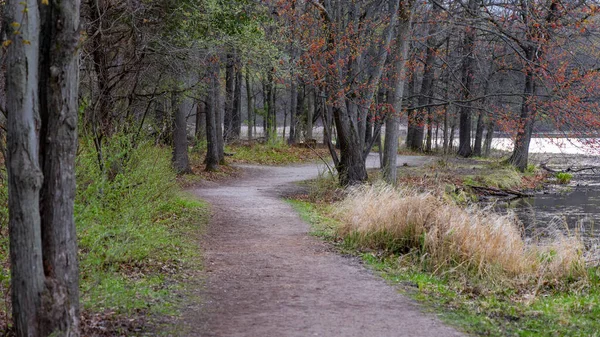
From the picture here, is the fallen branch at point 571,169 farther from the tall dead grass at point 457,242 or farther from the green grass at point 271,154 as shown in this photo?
the tall dead grass at point 457,242

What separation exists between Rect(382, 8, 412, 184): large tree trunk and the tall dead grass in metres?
5.55

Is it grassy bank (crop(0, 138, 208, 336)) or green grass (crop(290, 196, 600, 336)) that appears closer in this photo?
grassy bank (crop(0, 138, 208, 336))

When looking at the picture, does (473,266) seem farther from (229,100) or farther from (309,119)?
(309,119)

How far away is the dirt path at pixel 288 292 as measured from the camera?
6039 mm

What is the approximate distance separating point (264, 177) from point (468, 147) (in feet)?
51.4

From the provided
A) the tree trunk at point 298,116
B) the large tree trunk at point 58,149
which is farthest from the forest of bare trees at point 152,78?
the tree trunk at point 298,116

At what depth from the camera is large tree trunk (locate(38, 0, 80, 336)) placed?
464 cm

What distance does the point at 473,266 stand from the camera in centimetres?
878

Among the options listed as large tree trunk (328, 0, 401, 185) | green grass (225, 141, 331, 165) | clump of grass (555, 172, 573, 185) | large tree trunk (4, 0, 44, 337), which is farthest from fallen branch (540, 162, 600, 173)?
large tree trunk (4, 0, 44, 337)

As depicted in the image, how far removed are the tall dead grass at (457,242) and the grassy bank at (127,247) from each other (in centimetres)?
288

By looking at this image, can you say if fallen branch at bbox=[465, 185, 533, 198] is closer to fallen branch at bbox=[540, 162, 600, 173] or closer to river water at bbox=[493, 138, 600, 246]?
river water at bbox=[493, 138, 600, 246]

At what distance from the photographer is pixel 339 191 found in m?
17.1

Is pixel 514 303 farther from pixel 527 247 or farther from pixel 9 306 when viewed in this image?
pixel 9 306

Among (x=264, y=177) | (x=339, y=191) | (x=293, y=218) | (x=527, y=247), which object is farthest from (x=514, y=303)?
(x=264, y=177)
